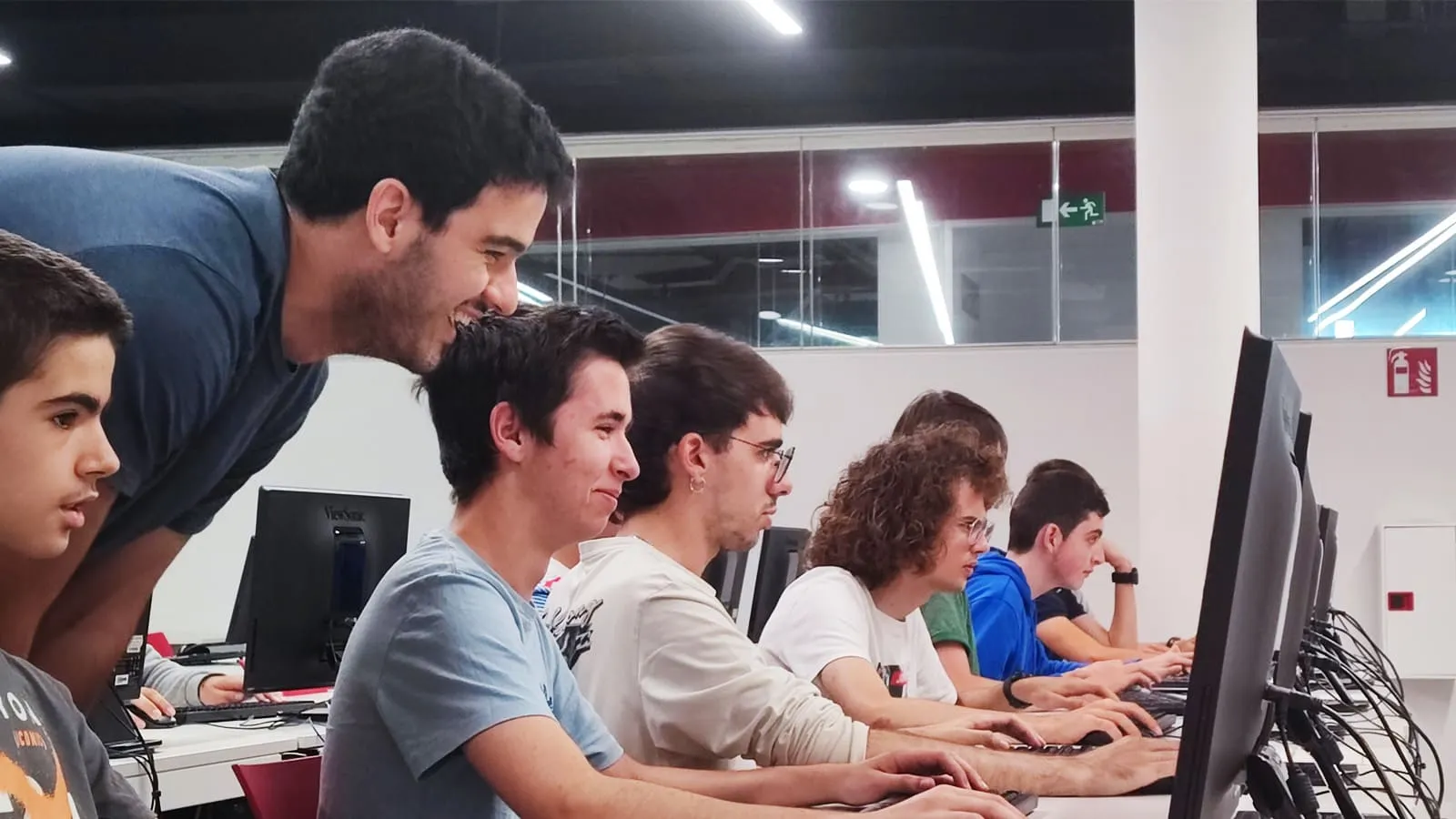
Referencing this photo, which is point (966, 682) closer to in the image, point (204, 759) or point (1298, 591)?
point (204, 759)

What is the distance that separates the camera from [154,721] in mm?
3225

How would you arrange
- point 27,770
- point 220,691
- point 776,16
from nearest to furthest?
point 27,770 < point 220,691 < point 776,16

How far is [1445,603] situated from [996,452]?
13.3 ft

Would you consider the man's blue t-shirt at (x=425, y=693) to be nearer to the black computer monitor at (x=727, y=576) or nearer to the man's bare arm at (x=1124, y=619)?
the black computer monitor at (x=727, y=576)

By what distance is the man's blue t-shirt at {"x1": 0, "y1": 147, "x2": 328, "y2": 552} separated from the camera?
1175 mm

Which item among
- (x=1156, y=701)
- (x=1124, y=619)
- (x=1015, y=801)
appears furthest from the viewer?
(x=1124, y=619)

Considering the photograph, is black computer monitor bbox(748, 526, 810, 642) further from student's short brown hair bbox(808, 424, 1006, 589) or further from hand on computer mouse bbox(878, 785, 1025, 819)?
hand on computer mouse bbox(878, 785, 1025, 819)

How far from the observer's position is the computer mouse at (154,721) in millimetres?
3139

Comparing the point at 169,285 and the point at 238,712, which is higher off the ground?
the point at 169,285

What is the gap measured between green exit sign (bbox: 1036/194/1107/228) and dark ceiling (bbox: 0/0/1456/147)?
0.40m

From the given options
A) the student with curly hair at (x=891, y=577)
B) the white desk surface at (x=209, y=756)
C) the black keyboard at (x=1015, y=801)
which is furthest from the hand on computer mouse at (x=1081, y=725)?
the white desk surface at (x=209, y=756)

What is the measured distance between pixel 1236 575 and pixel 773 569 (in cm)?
252

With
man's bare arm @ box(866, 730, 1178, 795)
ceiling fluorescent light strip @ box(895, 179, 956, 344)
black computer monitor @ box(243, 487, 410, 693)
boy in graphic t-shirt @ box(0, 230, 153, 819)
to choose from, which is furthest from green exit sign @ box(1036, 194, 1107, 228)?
boy in graphic t-shirt @ box(0, 230, 153, 819)

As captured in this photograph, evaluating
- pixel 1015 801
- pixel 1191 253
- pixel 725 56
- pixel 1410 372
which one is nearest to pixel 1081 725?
pixel 1015 801
